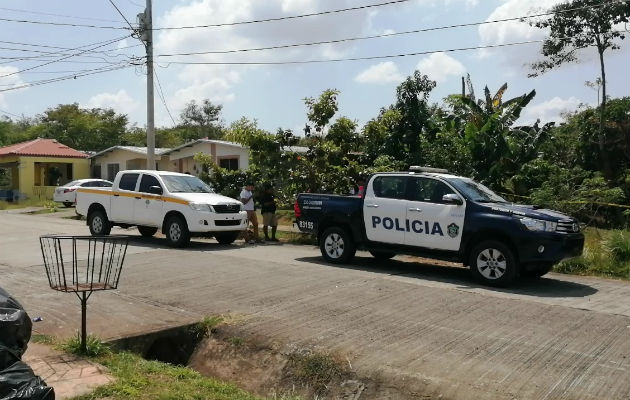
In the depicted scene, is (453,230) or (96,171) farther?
(96,171)

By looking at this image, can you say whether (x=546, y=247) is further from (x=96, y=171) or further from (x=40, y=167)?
(x=40, y=167)

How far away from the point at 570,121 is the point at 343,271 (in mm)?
20778

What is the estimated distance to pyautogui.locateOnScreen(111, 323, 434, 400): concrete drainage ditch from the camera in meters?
5.17

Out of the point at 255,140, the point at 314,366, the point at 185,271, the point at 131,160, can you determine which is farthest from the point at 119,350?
the point at 131,160

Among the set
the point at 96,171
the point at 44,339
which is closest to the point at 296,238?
the point at 44,339

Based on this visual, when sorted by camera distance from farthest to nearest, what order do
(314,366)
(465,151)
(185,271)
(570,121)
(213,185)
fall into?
(570,121) < (465,151) < (213,185) < (185,271) < (314,366)

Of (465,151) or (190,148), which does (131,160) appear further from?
(465,151)

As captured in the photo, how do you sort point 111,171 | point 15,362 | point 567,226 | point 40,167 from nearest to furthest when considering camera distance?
point 15,362
point 567,226
point 111,171
point 40,167

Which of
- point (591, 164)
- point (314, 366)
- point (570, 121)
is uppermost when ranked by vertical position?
point (570, 121)

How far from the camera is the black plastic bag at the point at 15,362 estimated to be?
341 cm

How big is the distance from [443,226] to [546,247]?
1671 millimetres

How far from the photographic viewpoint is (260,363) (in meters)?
5.85

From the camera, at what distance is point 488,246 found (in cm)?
938

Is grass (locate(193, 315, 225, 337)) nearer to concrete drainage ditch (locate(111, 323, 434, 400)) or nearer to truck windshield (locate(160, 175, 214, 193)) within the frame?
concrete drainage ditch (locate(111, 323, 434, 400))
